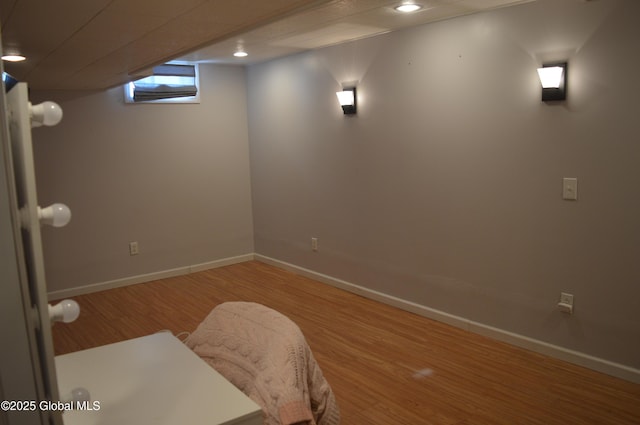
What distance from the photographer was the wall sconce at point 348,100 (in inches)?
175

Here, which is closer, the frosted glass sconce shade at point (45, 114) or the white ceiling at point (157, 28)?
the frosted glass sconce shade at point (45, 114)

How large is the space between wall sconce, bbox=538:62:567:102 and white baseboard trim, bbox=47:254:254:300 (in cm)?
394

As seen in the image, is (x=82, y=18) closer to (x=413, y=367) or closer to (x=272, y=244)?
(x=413, y=367)

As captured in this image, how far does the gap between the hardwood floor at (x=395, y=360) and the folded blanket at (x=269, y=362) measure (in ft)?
3.75

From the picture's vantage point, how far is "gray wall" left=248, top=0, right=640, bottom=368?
291 cm

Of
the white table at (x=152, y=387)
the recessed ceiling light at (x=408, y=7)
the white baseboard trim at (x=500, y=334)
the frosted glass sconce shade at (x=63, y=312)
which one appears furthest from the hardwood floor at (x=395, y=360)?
the recessed ceiling light at (x=408, y=7)

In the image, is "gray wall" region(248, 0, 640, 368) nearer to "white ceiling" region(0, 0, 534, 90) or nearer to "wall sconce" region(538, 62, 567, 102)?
"wall sconce" region(538, 62, 567, 102)

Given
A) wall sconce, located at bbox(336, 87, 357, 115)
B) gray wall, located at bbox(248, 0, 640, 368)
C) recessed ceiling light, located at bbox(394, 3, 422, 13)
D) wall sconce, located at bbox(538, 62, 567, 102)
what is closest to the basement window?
gray wall, located at bbox(248, 0, 640, 368)

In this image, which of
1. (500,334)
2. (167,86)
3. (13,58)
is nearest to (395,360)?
(500,334)

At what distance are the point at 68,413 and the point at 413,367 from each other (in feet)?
7.54

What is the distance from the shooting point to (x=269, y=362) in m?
1.62

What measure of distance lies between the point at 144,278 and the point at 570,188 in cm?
418

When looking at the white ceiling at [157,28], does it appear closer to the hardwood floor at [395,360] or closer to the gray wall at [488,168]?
the gray wall at [488,168]

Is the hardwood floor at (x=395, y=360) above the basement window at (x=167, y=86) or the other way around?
the other way around
